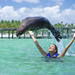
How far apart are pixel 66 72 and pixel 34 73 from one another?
933 mm

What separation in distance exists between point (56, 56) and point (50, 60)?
30cm

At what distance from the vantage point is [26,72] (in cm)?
748

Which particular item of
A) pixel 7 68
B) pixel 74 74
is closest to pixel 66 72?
pixel 74 74

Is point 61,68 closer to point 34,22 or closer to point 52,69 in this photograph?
point 52,69

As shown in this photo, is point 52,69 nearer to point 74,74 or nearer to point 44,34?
point 74,74

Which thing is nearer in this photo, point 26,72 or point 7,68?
point 26,72

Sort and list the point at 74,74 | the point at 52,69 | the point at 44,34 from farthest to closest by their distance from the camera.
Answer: the point at 44,34
the point at 52,69
the point at 74,74

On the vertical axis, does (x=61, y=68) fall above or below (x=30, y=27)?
below

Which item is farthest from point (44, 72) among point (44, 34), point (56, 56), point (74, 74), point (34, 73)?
point (44, 34)

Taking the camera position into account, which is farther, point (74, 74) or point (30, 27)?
point (30, 27)

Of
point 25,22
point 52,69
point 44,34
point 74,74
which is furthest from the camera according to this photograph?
point 44,34

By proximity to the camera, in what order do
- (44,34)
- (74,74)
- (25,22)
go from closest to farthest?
(74,74) < (25,22) < (44,34)

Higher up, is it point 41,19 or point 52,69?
point 41,19

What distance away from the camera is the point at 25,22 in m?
9.10
